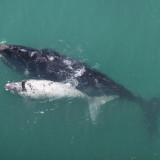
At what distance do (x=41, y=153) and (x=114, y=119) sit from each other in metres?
5.37

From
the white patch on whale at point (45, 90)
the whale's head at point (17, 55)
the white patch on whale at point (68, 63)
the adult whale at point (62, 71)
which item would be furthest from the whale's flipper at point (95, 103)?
the whale's head at point (17, 55)

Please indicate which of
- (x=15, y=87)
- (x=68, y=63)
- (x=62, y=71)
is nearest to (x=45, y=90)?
(x=62, y=71)

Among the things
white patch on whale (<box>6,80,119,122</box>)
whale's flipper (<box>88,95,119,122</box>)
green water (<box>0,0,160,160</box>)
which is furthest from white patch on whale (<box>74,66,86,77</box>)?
whale's flipper (<box>88,95,119,122</box>)

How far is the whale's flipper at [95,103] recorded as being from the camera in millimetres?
21812

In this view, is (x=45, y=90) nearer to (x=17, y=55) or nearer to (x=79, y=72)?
(x=79, y=72)

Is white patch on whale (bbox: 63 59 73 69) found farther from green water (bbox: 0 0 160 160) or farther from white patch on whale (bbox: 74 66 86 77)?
green water (bbox: 0 0 160 160)

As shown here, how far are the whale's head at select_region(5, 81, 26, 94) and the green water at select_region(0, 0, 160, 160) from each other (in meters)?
0.61

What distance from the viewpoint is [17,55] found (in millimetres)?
21641

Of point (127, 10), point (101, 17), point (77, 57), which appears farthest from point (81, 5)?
point (77, 57)

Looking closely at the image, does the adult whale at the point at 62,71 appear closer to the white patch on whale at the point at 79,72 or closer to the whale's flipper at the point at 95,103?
the white patch on whale at the point at 79,72

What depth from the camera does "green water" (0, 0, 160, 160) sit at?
69.5 ft

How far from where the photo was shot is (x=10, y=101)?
2192cm

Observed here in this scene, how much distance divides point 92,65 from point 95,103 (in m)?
2.77

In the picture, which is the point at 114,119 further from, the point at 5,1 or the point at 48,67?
the point at 5,1
